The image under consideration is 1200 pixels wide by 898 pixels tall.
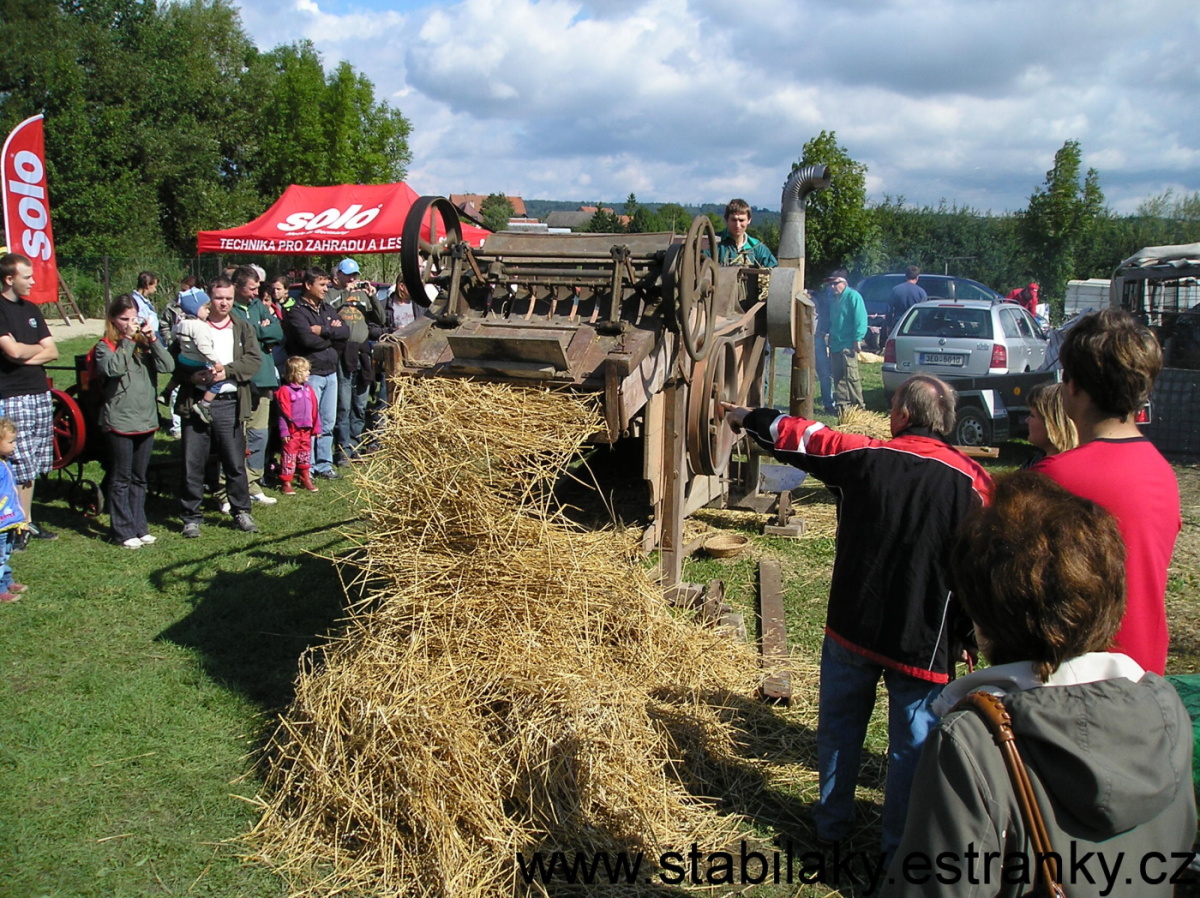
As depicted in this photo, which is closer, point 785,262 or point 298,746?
point 298,746

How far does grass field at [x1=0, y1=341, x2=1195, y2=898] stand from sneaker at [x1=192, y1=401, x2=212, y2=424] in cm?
92

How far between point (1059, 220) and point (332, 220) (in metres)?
22.8

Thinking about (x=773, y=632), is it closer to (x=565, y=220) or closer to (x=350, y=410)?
(x=565, y=220)

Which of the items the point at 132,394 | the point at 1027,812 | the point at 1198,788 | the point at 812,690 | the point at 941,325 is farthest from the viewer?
the point at 941,325

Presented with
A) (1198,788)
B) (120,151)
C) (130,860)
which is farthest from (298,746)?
(120,151)

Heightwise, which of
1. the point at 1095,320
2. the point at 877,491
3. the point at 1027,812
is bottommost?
the point at 1027,812

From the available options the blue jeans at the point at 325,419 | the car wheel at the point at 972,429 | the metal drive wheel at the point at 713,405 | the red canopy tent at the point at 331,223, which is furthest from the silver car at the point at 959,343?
the blue jeans at the point at 325,419

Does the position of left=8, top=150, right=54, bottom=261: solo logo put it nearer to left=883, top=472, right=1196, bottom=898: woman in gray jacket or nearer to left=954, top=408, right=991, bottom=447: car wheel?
left=954, top=408, right=991, bottom=447: car wheel

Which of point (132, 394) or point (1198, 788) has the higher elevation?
point (132, 394)

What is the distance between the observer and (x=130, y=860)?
10.7 feet

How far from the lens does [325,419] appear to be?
8.70m

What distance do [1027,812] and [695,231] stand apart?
3.67 m

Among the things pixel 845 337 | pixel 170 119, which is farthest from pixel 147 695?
pixel 170 119

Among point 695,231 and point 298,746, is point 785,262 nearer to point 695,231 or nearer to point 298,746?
point 695,231
